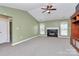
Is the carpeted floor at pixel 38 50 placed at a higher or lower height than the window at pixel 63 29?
lower

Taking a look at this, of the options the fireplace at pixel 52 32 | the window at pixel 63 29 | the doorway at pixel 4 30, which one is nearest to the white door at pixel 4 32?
the doorway at pixel 4 30

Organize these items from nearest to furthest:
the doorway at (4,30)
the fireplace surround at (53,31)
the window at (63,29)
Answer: the doorway at (4,30) < the window at (63,29) < the fireplace surround at (53,31)

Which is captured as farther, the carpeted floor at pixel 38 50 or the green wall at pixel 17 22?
the green wall at pixel 17 22

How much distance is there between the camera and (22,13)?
7242mm

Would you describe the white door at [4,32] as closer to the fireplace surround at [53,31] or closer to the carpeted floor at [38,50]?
the carpeted floor at [38,50]

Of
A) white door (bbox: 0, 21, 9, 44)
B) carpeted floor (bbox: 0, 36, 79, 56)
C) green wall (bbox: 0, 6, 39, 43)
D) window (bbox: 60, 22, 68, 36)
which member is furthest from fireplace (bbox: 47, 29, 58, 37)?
carpeted floor (bbox: 0, 36, 79, 56)

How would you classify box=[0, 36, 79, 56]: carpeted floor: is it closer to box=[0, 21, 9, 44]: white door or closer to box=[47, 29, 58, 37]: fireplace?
box=[0, 21, 9, 44]: white door

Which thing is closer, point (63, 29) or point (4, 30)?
point (4, 30)

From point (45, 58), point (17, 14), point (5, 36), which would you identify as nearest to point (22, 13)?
point (17, 14)

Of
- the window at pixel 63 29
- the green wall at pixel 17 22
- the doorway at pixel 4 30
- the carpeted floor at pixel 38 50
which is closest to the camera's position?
the carpeted floor at pixel 38 50

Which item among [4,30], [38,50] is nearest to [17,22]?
[4,30]

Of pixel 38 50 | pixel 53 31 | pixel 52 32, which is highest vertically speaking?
pixel 53 31

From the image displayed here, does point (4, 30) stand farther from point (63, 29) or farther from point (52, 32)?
point (63, 29)

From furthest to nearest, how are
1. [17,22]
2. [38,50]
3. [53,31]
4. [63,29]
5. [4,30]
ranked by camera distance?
[53,31] < [63,29] < [4,30] < [17,22] < [38,50]
